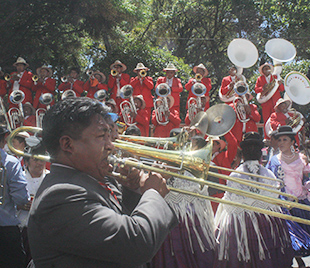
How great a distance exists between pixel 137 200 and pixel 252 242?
2.00 m

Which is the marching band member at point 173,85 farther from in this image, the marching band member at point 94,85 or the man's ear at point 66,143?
the man's ear at point 66,143

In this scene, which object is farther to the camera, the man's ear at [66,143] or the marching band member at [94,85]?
the marching band member at [94,85]

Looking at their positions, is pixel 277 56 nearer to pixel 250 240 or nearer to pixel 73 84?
pixel 73 84

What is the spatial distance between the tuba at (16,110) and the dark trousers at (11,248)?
586 centimetres

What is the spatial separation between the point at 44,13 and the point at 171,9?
1082 cm

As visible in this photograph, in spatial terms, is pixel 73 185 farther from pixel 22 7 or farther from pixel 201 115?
pixel 22 7

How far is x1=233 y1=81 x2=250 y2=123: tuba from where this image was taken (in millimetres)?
7816

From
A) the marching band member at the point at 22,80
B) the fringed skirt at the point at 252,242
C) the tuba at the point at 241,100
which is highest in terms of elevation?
the marching band member at the point at 22,80

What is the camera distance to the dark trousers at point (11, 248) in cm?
321

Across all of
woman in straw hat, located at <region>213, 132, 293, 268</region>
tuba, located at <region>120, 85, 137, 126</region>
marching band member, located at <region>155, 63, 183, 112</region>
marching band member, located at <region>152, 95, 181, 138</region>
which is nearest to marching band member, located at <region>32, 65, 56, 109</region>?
tuba, located at <region>120, 85, 137, 126</region>

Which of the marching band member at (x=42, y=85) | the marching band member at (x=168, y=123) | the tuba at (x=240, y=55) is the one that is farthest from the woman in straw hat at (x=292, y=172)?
the marching band member at (x=42, y=85)

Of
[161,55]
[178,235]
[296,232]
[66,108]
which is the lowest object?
[296,232]

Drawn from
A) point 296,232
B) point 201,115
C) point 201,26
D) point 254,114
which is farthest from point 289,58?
point 201,26

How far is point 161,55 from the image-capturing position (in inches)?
491
